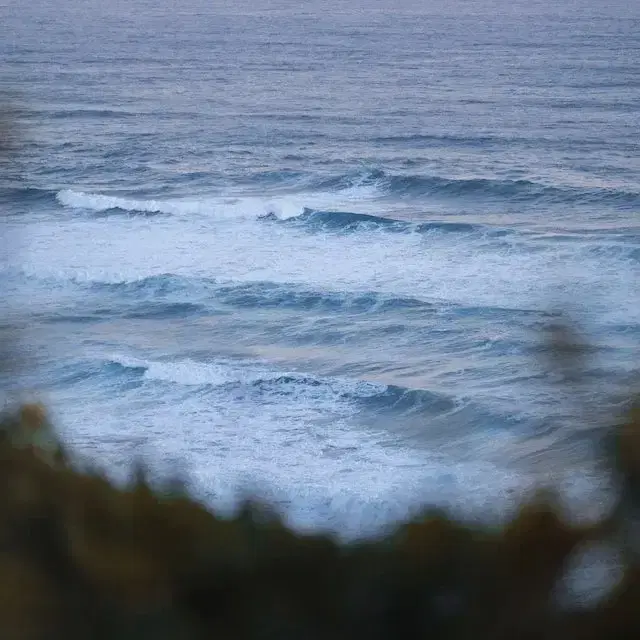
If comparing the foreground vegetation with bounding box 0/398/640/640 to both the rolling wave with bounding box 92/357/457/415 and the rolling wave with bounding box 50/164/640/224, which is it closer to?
the rolling wave with bounding box 92/357/457/415

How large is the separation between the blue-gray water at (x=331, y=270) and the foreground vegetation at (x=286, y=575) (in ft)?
0.46

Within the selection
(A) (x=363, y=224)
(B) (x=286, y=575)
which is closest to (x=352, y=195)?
(A) (x=363, y=224)

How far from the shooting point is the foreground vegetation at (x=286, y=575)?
142 cm

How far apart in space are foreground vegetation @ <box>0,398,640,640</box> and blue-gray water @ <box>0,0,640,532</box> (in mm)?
141

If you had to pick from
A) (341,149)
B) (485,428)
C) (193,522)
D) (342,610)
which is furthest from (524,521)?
(341,149)

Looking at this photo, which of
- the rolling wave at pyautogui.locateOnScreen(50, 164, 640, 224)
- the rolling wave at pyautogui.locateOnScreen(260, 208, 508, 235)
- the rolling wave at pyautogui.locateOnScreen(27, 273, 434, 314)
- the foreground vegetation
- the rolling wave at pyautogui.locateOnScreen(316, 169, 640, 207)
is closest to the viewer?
the foreground vegetation

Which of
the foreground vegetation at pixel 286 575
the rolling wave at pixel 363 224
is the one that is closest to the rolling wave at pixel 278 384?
the rolling wave at pixel 363 224

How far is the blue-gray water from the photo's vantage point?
12453mm

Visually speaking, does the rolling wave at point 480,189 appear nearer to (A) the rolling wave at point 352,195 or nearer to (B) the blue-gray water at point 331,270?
(A) the rolling wave at point 352,195

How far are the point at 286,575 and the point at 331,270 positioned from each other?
19793 millimetres

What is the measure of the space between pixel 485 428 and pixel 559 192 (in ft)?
46.7

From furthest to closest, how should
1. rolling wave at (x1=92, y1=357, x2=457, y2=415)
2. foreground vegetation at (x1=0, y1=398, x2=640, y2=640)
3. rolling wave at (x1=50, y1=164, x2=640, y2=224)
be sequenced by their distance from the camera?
1. rolling wave at (x1=50, y1=164, x2=640, y2=224)
2. rolling wave at (x1=92, y1=357, x2=457, y2=415)
3. foreground vegetation at (x1=0, y1=398, x2=640, y2=640)

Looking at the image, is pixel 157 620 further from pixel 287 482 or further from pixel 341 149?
pixel 341 149

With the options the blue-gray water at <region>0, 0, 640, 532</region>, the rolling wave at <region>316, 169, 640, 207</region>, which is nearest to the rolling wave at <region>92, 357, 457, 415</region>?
the blue-gray water at <region>0, 0, 640, 532</region>
